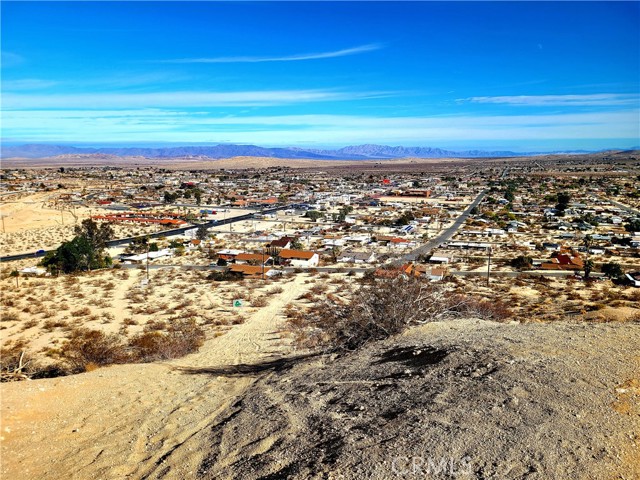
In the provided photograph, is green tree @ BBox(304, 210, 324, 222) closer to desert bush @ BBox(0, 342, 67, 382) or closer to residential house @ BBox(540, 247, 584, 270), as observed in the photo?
residential house @ BBox(540, 247, 584, 270)

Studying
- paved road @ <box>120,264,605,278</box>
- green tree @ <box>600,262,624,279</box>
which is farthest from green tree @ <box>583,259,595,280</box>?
green tree @ <box>600,262,624,279</box>

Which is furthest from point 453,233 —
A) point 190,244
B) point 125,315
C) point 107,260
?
point 125,315

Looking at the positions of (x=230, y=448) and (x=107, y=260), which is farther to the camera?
(x=107, y=260)

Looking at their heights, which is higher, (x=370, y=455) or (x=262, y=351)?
(x=370, y=455)

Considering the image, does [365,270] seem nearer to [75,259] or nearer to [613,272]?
[613,272]

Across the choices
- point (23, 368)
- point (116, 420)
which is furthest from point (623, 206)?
point (116, 420)

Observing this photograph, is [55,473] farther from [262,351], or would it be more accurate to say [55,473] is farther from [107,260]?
[107,260]
